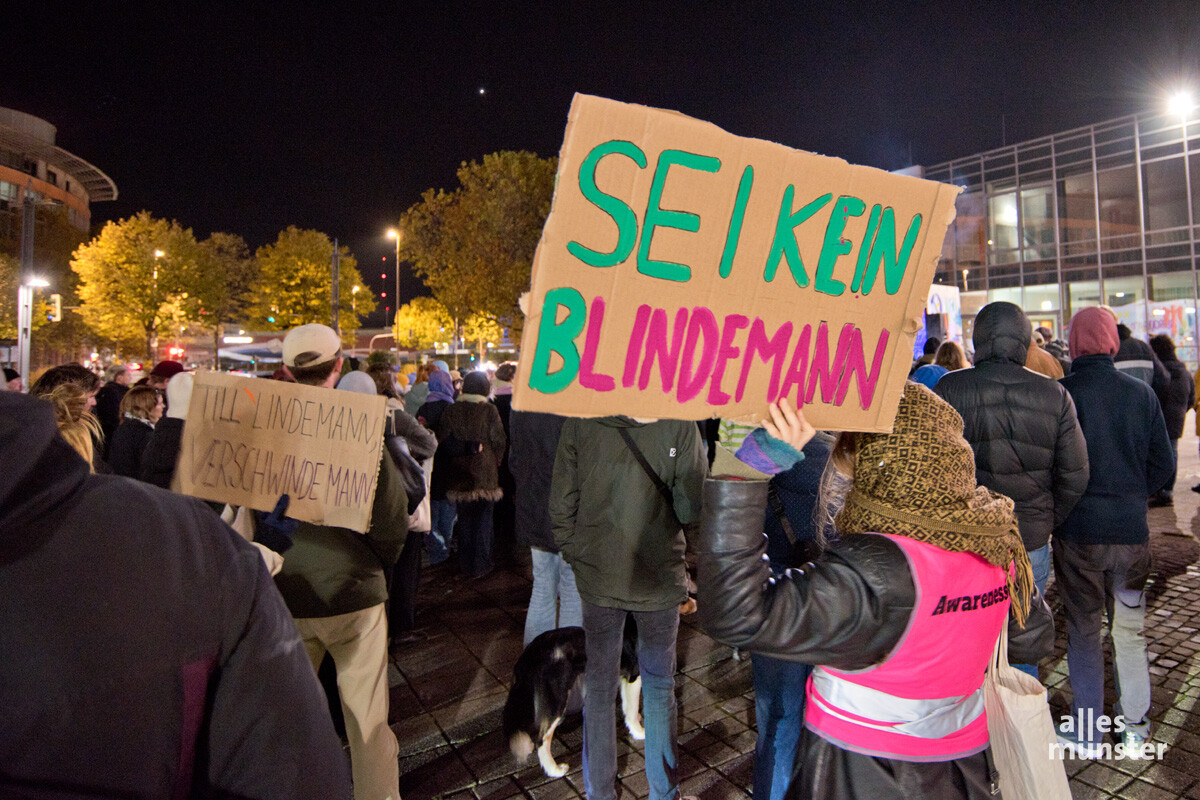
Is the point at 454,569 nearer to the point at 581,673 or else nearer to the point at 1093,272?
the point at 581,673

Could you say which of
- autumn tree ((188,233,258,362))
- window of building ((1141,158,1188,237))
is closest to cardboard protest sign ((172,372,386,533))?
window of building ((1141,158,1188,237))

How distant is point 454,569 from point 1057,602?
→ 5.35m

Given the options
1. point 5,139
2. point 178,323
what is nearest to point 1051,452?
point 178,323

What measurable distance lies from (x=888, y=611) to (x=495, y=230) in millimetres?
30099

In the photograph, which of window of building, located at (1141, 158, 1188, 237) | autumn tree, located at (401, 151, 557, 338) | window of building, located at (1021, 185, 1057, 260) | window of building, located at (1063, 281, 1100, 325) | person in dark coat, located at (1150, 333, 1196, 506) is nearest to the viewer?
person in dark coat, located at (1150, 333, 1196, 506)

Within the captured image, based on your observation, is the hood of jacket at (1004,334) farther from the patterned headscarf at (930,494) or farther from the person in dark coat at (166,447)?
the person in dark coat at (166,447)

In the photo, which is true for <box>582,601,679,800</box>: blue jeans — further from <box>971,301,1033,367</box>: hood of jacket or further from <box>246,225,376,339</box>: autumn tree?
<box>246,225,376,339</box>: autumn tree

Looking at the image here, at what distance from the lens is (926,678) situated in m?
1.63

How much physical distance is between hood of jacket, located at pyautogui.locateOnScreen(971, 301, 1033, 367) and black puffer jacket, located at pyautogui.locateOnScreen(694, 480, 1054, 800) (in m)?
2.40

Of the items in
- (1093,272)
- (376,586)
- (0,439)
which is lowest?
(376,586)

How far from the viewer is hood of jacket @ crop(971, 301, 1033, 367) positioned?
350 centimetres

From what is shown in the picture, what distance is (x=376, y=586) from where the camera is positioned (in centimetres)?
296

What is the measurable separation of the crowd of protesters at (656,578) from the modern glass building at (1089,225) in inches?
754

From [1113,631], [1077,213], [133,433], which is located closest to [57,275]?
[133,433]
